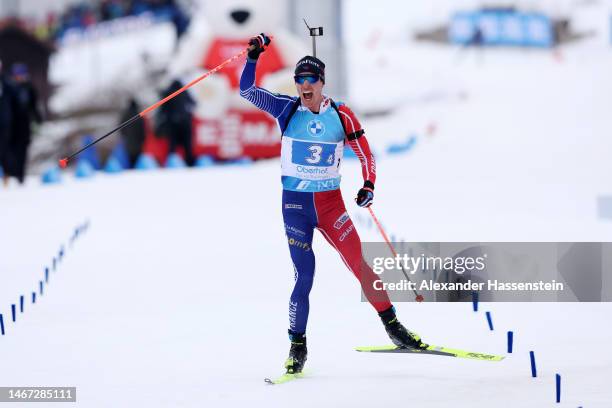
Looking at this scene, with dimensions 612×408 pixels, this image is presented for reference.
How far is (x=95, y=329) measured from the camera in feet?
23.4

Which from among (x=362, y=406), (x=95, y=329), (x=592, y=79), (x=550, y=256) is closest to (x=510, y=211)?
(x=550, y=256)

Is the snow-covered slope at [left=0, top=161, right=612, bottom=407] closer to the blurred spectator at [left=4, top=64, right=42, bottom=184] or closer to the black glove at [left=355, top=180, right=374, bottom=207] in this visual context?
the black glove at [left=355, top=180, right=374, bottom=207]

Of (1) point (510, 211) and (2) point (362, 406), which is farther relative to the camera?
(1) point (510, 211)

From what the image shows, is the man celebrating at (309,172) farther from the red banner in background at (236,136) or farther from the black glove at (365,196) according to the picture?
the red banner in background at (236,136)

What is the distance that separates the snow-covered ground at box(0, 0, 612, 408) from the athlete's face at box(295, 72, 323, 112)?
1495 mm

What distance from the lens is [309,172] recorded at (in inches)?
235

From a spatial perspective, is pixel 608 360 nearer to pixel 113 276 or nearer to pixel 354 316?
pixel 354 316

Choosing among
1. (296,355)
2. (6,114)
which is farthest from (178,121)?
(296,355)

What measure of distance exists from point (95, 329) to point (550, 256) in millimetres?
3364

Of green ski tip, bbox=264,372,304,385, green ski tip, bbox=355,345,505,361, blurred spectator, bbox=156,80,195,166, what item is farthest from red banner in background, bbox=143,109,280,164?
green ski tip, bbox=264,372,304,385

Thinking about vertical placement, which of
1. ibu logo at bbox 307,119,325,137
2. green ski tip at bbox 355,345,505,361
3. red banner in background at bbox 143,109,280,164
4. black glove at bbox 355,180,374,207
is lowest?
green ski tip at bbox 355,345,505,361

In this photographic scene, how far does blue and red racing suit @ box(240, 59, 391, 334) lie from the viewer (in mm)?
5957

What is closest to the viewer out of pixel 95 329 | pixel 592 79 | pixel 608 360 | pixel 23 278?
pixel 608 360

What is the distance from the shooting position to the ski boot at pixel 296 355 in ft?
18.8
